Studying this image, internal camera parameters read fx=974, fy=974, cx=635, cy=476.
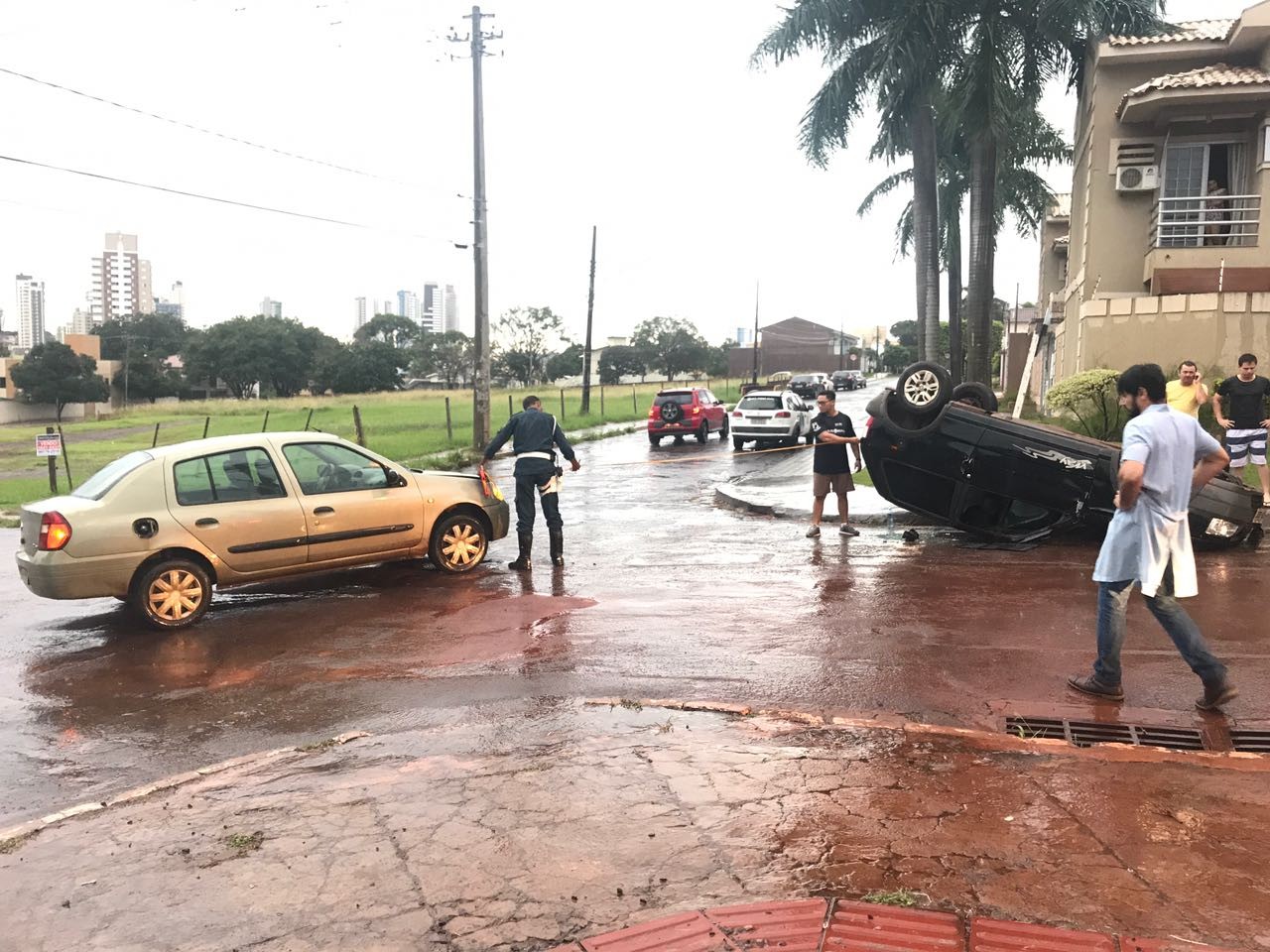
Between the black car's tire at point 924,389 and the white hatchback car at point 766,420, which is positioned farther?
the white hatchback car at point 766,420

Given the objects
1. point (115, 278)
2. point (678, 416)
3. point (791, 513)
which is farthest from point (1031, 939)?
point (115, 278)

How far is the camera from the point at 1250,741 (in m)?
4.66

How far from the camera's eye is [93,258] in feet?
424

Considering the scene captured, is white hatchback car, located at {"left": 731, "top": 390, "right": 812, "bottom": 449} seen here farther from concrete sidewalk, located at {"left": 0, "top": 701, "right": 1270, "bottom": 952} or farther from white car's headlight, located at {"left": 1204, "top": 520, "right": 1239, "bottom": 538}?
concrete sidewalk, located at {"left": 0, "top": 701, "right": 1270, "bottom": 952}

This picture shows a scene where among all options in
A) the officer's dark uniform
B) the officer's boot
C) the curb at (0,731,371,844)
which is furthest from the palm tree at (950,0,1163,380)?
the curb at (0,731,371,844)

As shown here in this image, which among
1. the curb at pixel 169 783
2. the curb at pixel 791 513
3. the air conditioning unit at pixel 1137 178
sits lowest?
the curb at pixel 169 783

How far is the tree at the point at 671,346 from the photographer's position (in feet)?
357

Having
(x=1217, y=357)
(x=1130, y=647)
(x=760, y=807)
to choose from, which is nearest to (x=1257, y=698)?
(x=1130, y=647)

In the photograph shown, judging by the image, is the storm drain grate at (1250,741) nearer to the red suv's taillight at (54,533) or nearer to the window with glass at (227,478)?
the window with glass at (227,478)

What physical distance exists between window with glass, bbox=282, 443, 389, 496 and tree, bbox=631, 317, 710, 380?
99519 mm

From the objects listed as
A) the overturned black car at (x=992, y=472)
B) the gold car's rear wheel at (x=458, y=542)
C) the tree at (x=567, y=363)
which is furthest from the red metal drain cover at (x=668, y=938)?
the tree at (x=567, y=363)

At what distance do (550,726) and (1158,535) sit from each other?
328 centimetres

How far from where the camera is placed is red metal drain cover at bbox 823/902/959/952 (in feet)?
9.47

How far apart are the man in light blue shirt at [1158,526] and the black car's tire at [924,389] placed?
Result: 4.75 metres
